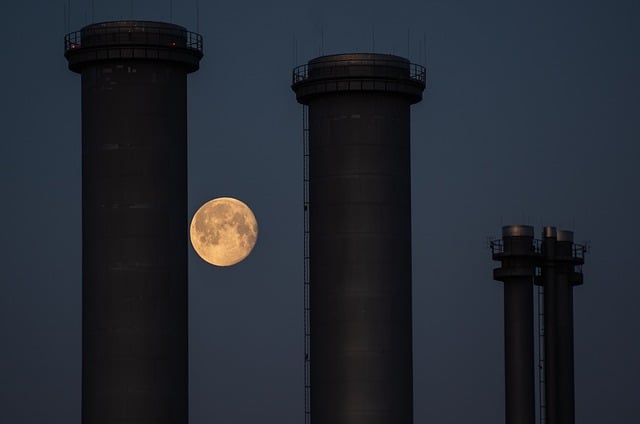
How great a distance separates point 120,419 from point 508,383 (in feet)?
74.7

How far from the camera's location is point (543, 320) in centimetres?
12300

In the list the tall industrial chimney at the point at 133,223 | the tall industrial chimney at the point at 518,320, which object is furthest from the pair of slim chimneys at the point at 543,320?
the tall industrial chimney at the point at 133,223

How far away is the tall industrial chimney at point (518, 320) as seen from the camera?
117938 mm

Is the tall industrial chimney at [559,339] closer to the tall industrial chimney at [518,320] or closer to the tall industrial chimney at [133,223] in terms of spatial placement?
the tall industrial chimney at [518,320]

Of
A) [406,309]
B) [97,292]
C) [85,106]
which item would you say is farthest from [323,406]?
[85,106]

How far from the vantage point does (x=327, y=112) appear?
Answer: 12412 cm

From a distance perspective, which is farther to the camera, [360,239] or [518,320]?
[360,239]

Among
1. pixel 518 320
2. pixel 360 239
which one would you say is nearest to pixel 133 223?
pixel 360 239

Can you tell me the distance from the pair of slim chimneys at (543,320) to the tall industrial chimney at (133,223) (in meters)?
19.2

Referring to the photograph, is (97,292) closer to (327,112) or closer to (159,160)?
(159,160)

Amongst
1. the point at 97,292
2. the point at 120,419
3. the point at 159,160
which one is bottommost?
the point at 120,419

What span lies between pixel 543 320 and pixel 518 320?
5336 millimetres

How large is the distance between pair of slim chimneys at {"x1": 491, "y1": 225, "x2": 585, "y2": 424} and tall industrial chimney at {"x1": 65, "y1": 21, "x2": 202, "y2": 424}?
19.2 m

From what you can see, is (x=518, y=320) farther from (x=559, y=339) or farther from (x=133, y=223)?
(x=133, y=223)
